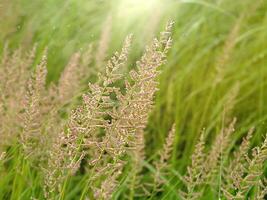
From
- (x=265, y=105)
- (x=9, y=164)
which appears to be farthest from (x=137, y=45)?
(x=9, y=164)

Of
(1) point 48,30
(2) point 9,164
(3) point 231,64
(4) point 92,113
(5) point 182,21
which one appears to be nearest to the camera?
(4) point 92,113

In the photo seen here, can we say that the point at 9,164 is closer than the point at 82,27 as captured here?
Yes

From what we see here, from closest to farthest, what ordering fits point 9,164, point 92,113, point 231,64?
1. point 92,113
2. point 9,164
3. point 231,64

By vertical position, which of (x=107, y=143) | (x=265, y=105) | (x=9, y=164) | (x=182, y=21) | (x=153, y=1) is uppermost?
(x=107, y=143)

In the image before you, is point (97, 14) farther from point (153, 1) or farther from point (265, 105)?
point (265, 105)

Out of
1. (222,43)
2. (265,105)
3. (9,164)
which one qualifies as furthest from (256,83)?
(9,164)

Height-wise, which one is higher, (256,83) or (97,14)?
(97,14)
